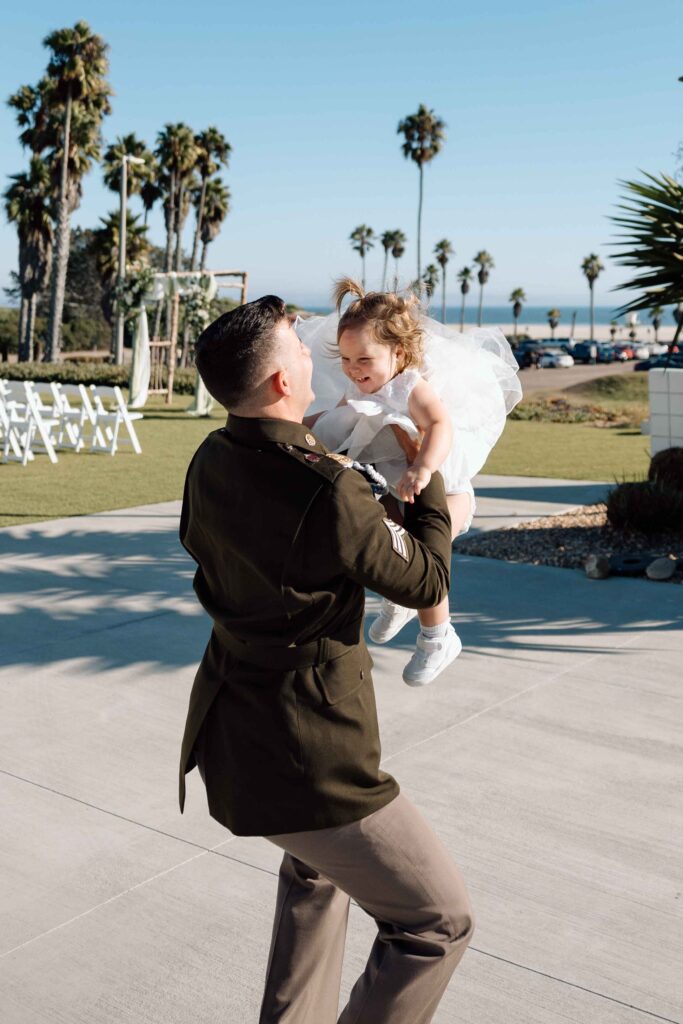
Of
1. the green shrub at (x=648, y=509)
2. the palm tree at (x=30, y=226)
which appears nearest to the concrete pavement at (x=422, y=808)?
the green shrub at (x=648, y=509)

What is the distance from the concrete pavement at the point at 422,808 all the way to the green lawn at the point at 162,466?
4.68m

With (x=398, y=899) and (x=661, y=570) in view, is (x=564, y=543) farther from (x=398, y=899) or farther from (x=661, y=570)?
(x=398, y=899)

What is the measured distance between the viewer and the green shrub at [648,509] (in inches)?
352

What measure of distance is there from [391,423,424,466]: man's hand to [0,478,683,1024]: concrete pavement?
1482mm

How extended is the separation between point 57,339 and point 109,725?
3798 centimetres

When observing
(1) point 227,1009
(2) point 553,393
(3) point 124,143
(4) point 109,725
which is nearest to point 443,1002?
(1) point 227,1009

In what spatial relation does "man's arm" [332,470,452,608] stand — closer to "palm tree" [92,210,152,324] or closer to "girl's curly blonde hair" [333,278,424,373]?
"girl's curly blonde hair" [333,278,424,373]

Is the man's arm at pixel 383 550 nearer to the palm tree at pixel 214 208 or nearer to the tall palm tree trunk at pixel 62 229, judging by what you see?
the tall palm tree trunk at pixel 62 229

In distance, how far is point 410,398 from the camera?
2521 mm

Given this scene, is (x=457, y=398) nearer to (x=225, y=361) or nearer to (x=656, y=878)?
(x=225, y=361)

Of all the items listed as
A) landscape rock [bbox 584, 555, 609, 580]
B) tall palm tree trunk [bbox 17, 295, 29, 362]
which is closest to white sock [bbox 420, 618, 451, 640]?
landscape rock [bbox 584, 555, 609, 580]

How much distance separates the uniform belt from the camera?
207 cm

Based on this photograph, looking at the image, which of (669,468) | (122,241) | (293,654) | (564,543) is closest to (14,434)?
(564,543)

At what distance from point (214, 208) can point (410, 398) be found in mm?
60496
